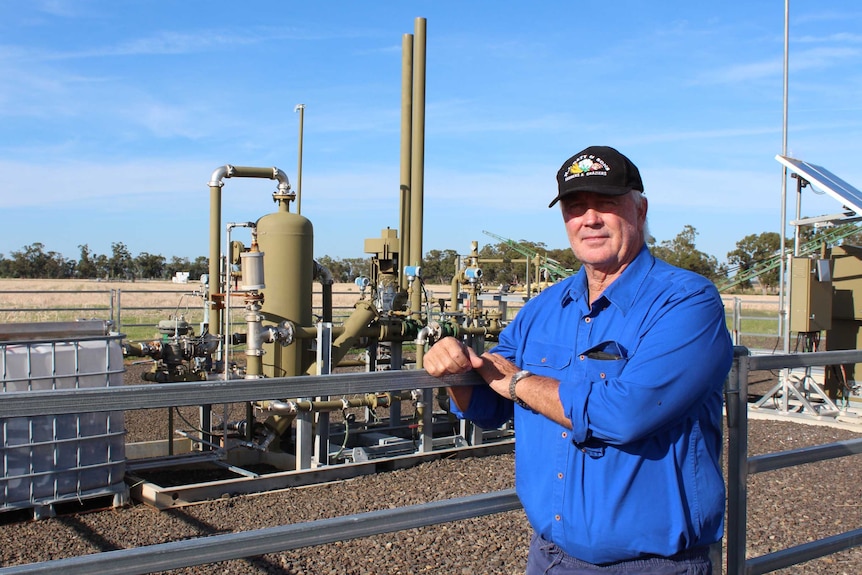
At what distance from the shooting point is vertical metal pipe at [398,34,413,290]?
9.88 meters

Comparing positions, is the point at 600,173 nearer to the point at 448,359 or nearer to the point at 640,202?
the point at 640,202

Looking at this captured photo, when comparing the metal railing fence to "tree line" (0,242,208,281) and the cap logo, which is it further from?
"tree line" (0,242,208,281)

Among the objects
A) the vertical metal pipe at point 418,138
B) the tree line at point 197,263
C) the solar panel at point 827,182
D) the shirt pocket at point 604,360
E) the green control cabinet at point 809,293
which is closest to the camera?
the shirt pocket at point 604,360

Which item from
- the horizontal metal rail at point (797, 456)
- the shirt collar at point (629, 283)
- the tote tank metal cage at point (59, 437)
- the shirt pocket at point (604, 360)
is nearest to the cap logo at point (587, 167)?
the shirt collar at point (629, 283)

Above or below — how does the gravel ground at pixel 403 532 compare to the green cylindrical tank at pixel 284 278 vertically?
below

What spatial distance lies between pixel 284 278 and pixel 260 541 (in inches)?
227

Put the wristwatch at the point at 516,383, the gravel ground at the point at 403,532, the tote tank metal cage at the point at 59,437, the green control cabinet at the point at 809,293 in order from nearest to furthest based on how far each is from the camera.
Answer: the wristwatch at the point at 516,383 → the gravel ground at the point at 403,532 → the tote tank metal cage at the point at 59,437 → the green control cabinet at the point at 809,293

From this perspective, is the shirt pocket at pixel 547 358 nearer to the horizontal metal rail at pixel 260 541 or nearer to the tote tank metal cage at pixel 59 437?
the horizontal metal rail at pixel 260 541

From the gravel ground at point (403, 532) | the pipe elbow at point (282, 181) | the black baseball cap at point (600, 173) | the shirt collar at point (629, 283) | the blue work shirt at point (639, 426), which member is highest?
the pipe elbow at point (282, 181)

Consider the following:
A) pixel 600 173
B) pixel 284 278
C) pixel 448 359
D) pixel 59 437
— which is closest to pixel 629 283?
pixel 600 173

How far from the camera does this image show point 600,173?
2.01m

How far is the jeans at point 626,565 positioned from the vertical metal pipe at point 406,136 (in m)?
7.82

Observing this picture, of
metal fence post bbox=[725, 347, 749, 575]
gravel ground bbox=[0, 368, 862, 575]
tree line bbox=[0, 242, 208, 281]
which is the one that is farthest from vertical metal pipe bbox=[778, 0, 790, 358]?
tree line bbox=[0, 242, 208, 281]

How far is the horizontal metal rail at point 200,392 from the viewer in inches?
59.2
